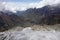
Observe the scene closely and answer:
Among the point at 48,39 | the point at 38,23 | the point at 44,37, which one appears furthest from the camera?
the point at 38,23

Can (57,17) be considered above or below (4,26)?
above

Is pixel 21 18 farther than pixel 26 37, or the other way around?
pixel 21 18

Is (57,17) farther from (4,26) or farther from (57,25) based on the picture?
(4,26)

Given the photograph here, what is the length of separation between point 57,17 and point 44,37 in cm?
2917

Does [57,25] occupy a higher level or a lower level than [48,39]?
lower

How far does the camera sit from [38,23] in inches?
2461

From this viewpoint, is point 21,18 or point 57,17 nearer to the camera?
point 57,17

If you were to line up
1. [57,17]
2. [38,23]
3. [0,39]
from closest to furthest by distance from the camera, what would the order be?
[0,39] → [38,23] → [57,17]

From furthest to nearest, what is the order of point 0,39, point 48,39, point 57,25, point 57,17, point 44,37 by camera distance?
point 57,25 < point 57,17 < point 0,39 < point 44,37 < point 48,39

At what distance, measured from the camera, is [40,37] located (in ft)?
130

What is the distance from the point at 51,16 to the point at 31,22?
9.66 m

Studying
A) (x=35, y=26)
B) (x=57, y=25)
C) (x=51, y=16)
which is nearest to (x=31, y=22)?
(x=35, y=26)

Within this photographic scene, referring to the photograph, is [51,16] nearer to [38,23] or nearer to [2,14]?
[38,23]

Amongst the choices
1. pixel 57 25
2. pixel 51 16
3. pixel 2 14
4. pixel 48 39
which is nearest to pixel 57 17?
pixel 51 16
